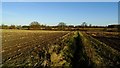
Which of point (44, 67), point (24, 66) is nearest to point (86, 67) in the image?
point (44, 67)

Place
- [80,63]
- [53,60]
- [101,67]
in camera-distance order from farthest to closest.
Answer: [53,60] → [80,63] → [101,67]

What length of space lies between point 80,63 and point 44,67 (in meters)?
2.35

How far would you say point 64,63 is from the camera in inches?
516

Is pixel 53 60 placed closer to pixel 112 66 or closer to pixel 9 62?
pixel 9 62

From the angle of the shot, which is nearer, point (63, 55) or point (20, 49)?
point (63, 55)

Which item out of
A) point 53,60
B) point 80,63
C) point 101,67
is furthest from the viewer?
point 53,60

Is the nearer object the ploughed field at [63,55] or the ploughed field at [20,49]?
the ploughed field at [63,55]

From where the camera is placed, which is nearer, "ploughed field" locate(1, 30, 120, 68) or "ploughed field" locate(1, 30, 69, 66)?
"ploughed field" locate(1, 30, 120, 68)

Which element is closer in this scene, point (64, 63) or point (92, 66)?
point (92, 66)

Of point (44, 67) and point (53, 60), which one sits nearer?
point (44, 67)

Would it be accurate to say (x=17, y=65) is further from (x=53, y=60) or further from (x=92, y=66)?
(x=92, y=66)

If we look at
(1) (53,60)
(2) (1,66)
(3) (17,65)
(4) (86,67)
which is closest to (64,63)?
(1) (53,60)

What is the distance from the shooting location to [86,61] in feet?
43.7

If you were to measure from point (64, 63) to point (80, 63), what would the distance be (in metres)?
0.96
